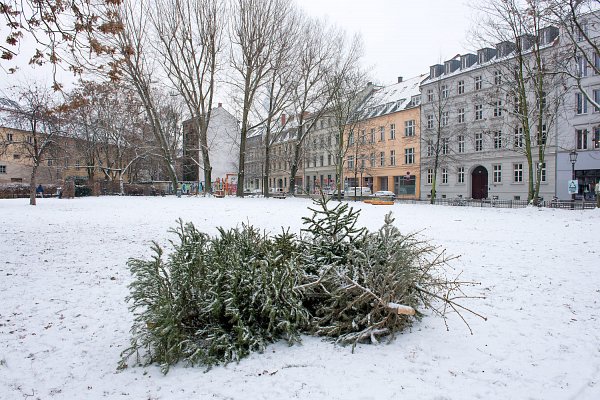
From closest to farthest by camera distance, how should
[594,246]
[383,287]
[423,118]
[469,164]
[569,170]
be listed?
1. [383,287]
2. [594,246]
3. [569,170]
4. [469,164]
5. [423,118]

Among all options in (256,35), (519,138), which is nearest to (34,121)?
(256,35)

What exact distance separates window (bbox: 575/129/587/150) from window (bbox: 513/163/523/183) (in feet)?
16.4

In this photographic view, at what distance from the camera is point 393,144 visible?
170 feet

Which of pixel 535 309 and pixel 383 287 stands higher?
pixel 383 287

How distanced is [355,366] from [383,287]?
884 millimetres

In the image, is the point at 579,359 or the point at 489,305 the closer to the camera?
the point at 579,359

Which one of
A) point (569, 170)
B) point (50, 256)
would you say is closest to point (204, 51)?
point (50, 256)

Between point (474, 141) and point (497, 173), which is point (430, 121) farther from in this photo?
point (497, 173)

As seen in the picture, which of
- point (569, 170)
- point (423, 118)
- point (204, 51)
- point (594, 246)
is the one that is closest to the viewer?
point (594, 246)

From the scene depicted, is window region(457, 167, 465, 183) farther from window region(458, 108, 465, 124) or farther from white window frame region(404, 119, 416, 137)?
white window frame region(404, 119, 416, 137)

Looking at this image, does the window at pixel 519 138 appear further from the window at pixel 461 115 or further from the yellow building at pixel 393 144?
the yellow building at pixel 393 144

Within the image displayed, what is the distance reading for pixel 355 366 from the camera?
3.61 metres

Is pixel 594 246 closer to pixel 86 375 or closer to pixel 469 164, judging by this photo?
pixel 86 375

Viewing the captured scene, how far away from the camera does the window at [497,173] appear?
38594 mm
